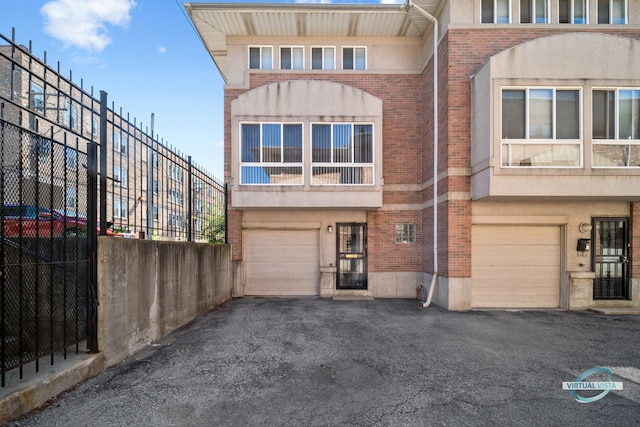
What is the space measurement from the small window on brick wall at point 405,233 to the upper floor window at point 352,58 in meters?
5.62

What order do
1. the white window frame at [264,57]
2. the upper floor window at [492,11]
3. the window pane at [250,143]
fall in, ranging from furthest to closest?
1. the white window frame at [264,57]
2. the window pane at [250,143]
3. the upper floor window at [492,11]

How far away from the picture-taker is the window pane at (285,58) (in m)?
10.3

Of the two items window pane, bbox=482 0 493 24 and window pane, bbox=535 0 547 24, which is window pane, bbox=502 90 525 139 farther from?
→ window pane, bbox=535 0 547 24

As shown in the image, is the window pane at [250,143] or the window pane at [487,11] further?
the window pane at [250,143]

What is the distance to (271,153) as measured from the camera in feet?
30.6

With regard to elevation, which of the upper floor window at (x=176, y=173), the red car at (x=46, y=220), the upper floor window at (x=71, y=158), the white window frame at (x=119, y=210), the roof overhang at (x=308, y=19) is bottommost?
the red car at (x=46, y=220)

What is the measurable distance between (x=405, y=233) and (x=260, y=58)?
7.73m

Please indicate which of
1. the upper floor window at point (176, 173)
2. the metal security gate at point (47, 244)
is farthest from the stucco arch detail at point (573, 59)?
the metal security gate at point (47, 244)

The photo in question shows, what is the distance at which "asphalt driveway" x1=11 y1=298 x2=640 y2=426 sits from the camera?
3.25 metres

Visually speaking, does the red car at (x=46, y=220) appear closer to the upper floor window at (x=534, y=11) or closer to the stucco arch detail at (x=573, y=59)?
the stucco arch detail at (x=573, y=59)

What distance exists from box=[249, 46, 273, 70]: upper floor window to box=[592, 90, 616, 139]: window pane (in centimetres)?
937

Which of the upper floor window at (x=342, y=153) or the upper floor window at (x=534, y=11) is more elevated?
the upper floor window at (x=534, y=11)

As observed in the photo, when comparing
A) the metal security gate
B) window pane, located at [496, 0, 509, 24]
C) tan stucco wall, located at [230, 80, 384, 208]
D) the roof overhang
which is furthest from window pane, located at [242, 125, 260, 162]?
window pane, located at [496, 0, 509, 24]

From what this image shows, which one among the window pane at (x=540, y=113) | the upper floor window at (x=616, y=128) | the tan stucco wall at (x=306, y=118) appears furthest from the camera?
the tan stucco wall at (x=306, y=118)
